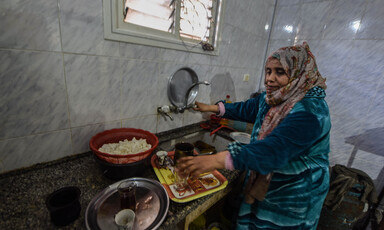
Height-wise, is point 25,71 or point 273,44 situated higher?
point 273,44

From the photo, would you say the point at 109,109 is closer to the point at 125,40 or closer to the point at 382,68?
the point at 125,40

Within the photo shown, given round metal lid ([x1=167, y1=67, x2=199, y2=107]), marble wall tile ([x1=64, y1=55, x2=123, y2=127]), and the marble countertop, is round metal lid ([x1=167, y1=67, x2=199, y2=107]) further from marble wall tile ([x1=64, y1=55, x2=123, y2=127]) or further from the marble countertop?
the marble countertop

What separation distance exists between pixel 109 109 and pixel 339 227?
2149 millimetres

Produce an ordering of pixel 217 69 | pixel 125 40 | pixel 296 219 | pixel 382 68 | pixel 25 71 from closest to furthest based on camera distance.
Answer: pixel 25 71
pixel 296 219
pixel 125 40
pixel 382 68
pixel 217 69

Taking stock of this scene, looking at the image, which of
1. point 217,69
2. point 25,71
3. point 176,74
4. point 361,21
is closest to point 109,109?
point 25,71

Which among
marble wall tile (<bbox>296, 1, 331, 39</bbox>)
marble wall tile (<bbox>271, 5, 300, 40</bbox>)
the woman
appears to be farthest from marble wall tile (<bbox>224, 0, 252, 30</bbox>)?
the woman

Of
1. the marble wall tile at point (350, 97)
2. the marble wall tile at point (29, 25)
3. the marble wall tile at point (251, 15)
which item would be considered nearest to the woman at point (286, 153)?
the marble wall tile at point (29, 25)

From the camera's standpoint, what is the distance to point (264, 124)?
94 cm

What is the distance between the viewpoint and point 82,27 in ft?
2.83

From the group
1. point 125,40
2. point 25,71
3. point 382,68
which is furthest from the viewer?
point 382,68

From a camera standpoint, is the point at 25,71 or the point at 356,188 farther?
the point at 356,188

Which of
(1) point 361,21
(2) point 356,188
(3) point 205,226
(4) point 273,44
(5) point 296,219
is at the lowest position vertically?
(3) point 205,226

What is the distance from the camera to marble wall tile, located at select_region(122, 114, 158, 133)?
3.85 feet

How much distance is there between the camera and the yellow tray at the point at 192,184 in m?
0.77
